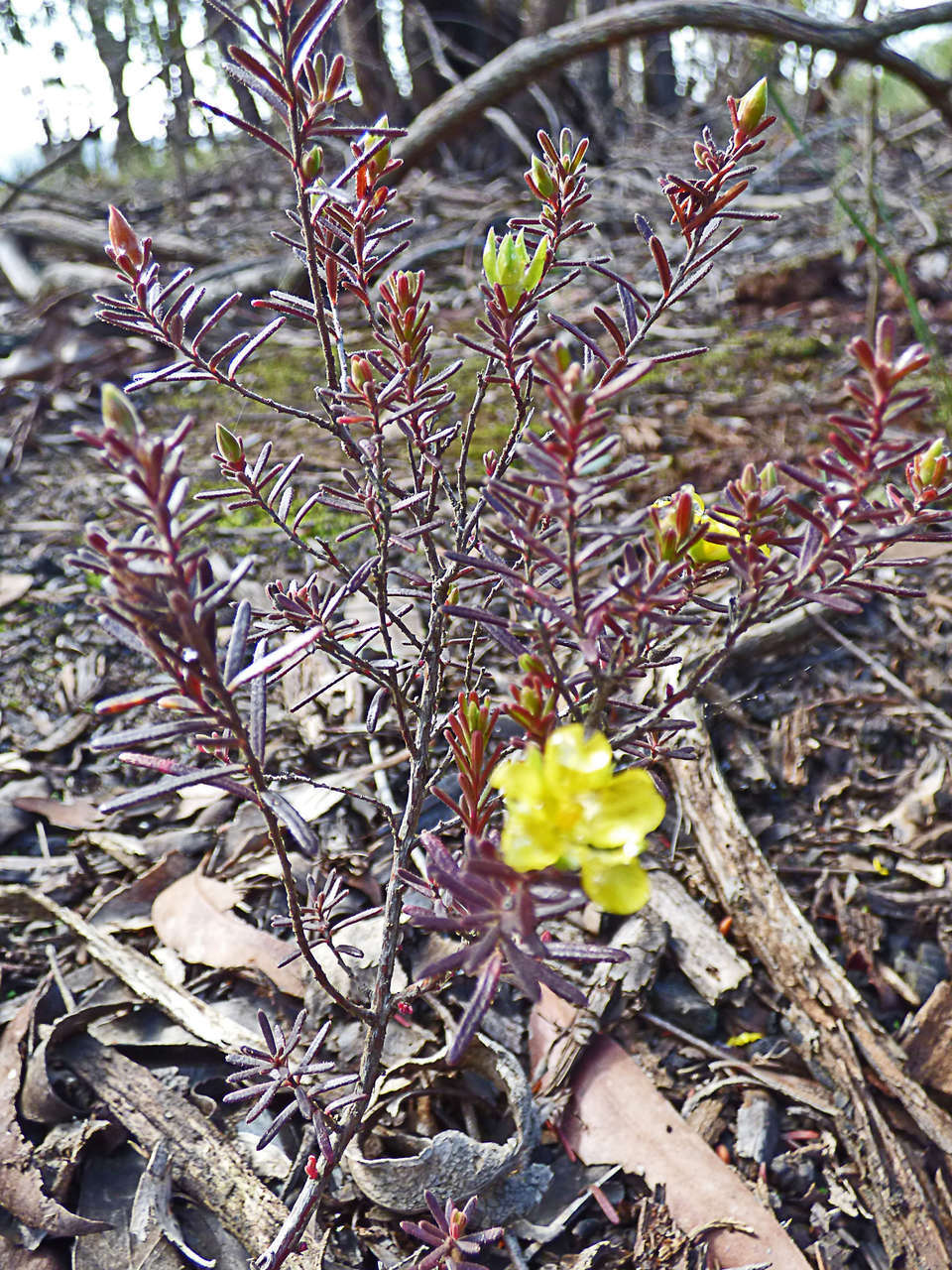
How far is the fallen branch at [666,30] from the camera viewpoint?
400 cm

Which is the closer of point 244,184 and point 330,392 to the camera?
point 330,392

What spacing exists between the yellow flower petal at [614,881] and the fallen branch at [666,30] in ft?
11.8

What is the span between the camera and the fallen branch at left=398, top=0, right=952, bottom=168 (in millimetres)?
4000

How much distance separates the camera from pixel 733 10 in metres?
4.04

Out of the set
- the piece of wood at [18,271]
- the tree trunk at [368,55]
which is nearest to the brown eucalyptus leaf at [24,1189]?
the piece of wood at [18,271]

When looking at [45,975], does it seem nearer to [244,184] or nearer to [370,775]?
[370,775]

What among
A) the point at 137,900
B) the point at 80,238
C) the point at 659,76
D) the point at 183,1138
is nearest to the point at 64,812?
the point at 137,900

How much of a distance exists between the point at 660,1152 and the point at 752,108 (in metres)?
1.68

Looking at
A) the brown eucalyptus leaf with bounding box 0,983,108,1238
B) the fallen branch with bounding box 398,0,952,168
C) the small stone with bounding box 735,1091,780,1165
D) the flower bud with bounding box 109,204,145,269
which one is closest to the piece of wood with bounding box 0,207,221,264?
the fallen branch with bounding box 398,0,952,168

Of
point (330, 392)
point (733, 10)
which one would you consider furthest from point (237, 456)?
point (733, 10)

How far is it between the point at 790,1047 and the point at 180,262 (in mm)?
5562

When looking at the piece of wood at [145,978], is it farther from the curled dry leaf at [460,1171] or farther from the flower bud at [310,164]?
the flower bud at [310,164]

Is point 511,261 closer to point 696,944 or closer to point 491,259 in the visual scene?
point 491,259

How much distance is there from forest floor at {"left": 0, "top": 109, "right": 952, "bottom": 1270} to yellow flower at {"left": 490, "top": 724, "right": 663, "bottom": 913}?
517 mm
